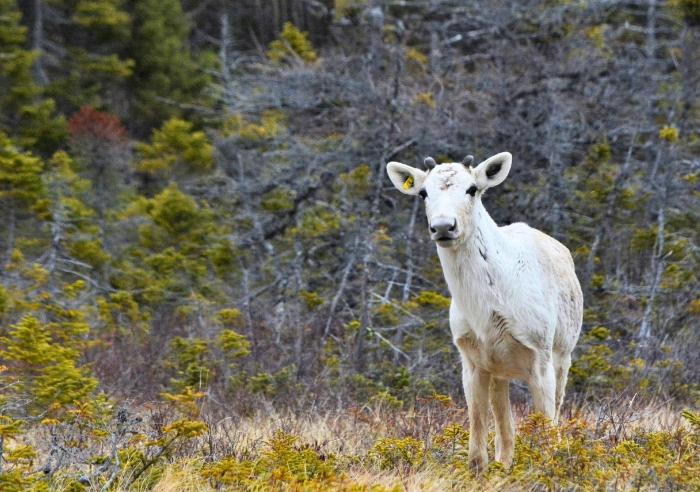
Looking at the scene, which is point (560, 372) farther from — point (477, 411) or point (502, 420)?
point (477, 411)

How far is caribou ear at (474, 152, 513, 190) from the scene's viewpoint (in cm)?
641

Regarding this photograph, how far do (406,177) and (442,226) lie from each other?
4.01ft

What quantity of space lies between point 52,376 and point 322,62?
31.5ft

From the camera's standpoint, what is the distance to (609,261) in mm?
13602

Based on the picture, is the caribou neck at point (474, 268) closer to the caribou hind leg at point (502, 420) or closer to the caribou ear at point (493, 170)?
the caribou ear at point (493, 170)

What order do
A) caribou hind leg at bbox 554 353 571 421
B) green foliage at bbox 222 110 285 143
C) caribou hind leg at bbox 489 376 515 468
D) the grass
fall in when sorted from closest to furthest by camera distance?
1. the grass
2. caribou hind leg at bbox 489 376 515 468
3. caribou hind leg at bbox 554 353 571 421
4. green foliage at bbox 222 110 285 143

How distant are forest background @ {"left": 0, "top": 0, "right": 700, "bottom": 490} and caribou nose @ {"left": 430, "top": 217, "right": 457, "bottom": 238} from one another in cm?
158

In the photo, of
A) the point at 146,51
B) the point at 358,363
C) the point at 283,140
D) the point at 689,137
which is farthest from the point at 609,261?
the point at 146,51

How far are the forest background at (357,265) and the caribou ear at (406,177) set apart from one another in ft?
6.14

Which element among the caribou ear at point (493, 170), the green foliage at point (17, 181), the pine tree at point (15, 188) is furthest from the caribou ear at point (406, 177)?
the green foliage at point (17, 181)

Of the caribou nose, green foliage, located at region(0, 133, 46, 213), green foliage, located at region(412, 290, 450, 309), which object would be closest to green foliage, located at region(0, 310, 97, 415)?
the caribou nose

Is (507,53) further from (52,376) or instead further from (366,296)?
(52,376)

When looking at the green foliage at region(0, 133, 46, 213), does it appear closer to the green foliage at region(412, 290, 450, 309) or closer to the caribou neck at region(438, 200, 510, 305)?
the green foliage at region(412, 290, 450, 309)

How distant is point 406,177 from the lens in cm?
687
